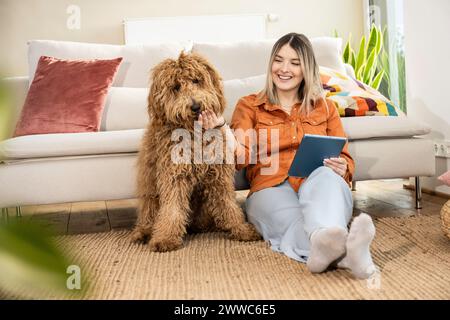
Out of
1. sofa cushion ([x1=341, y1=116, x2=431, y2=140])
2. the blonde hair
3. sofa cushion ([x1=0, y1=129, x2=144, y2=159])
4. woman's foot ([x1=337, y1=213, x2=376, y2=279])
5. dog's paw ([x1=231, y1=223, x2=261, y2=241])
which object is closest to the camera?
woman's foot ([x1=337, y1=213, x2=376, y2=279])

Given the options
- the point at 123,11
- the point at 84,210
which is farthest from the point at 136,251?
the point at 123,11

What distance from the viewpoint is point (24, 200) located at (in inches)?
94.3

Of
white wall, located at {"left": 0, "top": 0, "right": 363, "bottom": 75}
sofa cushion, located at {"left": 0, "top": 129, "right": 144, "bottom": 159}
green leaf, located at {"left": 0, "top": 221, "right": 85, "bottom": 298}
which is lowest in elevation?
sofa cushion, located at {"left": 0, "top": 129, "right": 144, "bottom": 159}

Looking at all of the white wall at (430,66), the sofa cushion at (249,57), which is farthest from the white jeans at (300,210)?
the white wall at (430,66)

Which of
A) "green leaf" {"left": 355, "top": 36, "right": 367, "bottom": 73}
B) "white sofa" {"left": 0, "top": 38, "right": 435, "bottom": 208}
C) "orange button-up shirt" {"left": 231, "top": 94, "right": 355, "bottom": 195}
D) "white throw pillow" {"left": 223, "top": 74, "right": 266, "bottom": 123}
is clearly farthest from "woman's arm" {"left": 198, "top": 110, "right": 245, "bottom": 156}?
"green leaf" {"left": 355, "top": 36, "right": 367, "bottom": 73}

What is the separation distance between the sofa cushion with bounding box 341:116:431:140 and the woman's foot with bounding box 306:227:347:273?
1.13 m

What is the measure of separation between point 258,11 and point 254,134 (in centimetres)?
383

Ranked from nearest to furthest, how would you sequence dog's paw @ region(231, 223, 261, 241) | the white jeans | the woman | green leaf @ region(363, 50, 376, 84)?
the white jeans → the woman → dog's paw @ region(231, 223, 261, 241) → green leaf @ region(363, 50, 376, 84)

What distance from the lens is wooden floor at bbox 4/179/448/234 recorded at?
2.71 meters

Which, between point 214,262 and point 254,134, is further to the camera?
point 254,134

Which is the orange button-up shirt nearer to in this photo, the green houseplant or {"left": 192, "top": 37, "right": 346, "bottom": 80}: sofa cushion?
{"left": 192, "top": 37, "right": 346, "bottom": 80}: sofa cushion

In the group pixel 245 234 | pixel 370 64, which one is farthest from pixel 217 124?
pixel 370 64

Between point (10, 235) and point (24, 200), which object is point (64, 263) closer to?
point (10, 235)

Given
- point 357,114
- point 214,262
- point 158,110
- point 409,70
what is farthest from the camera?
point 409,70
